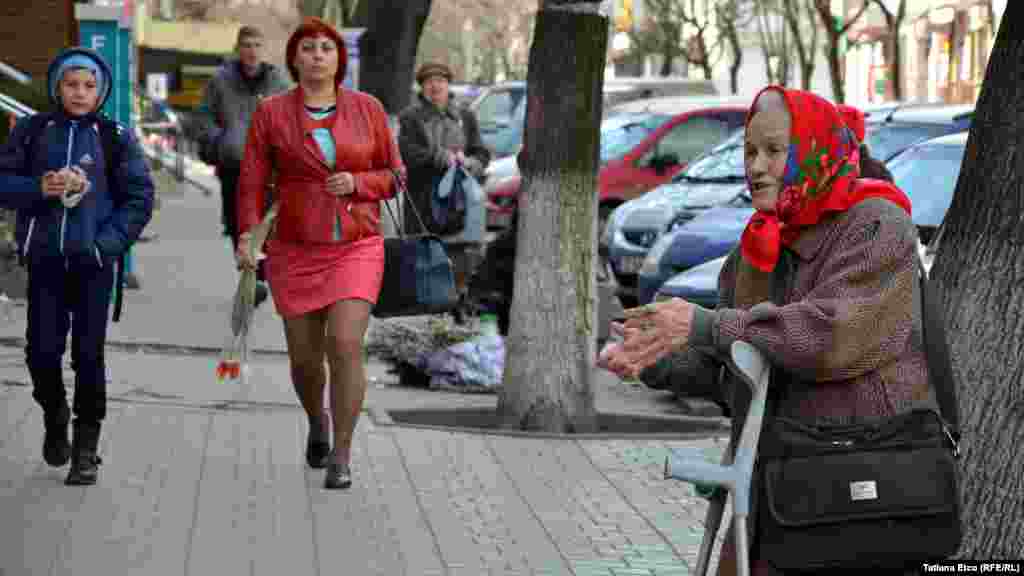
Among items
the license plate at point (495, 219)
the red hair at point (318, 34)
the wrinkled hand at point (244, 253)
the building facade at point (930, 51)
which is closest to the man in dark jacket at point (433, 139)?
the red hair at point (318, 34)

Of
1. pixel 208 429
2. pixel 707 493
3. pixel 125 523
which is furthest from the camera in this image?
pixel 208 429

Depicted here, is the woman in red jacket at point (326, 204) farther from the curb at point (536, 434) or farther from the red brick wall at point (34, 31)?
the red brick wall at point (34, 31)

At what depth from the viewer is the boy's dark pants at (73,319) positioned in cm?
777

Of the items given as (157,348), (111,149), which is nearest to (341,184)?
(111,149)

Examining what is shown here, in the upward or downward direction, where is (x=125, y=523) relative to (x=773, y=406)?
downward

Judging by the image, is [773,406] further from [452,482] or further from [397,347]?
[397,347]

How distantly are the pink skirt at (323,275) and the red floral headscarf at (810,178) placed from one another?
4231mm

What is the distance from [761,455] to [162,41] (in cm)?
7313

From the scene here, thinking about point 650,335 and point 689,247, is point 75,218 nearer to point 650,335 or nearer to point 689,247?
point 650,335

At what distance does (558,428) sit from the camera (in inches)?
394

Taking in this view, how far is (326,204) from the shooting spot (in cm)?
819

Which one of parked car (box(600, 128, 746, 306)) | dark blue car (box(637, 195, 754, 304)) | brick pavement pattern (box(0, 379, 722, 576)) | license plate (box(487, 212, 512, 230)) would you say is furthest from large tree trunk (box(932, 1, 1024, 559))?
license plate (box(487, 212, 512, 230))

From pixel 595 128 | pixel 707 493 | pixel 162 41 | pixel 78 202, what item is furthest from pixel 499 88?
pixel 162 41

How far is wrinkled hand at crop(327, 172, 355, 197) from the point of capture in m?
8.10
